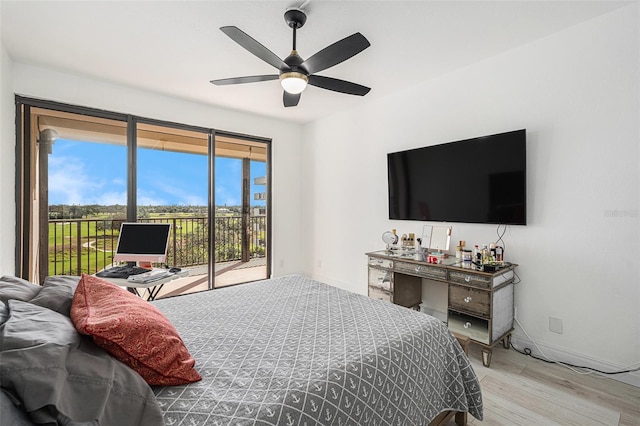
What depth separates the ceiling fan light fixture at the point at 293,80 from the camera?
2074mm

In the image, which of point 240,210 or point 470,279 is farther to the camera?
point 240,210

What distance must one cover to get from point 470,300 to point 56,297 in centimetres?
266

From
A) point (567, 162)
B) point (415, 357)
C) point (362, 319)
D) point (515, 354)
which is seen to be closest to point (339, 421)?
point (415, 357)

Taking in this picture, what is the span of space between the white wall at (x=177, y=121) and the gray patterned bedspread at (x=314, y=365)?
2336 mm

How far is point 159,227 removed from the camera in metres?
3.06

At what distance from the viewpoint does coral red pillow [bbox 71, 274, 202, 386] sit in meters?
1.02

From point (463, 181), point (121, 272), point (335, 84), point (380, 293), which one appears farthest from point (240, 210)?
point (463, 181)

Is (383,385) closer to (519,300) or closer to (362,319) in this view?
(362,319)

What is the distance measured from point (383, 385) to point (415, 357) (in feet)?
0.86

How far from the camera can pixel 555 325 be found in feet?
8.12

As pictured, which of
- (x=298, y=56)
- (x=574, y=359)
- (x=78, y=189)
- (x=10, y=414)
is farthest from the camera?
(x=78, y=189)

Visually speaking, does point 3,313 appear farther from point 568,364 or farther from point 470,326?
point 568,364

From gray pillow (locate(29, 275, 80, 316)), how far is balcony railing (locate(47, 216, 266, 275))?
8.39ft

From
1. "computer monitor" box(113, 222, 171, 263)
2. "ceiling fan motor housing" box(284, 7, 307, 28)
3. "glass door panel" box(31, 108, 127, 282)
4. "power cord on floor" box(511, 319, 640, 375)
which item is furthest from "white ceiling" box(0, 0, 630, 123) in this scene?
"power cord on floor" box(511, 319, 640, 375)
